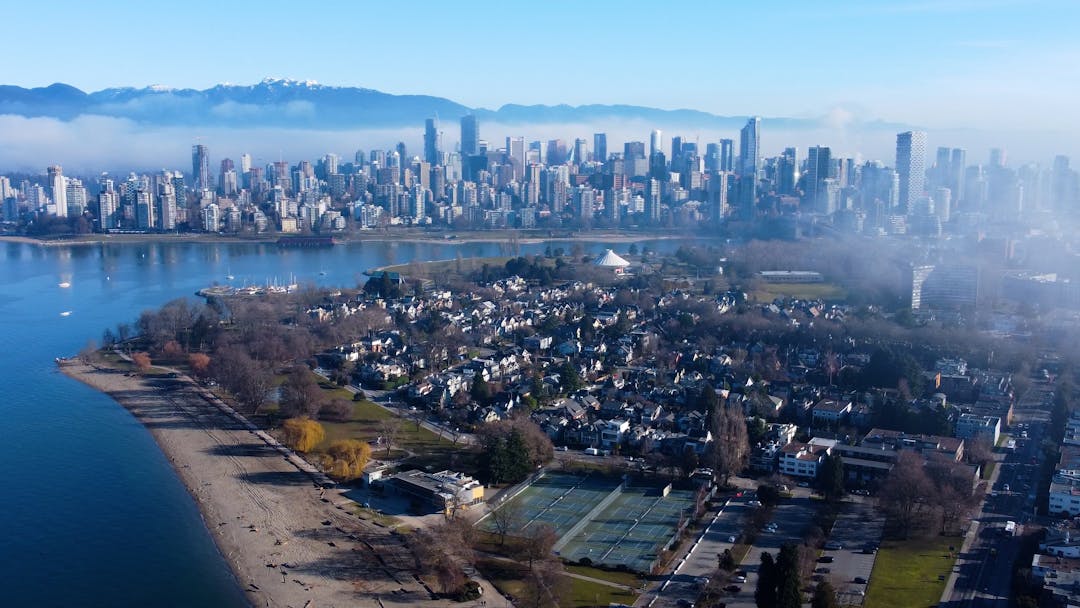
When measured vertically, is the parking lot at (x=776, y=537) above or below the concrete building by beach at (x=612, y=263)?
below

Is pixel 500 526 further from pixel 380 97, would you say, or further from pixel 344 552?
pixel 380 97

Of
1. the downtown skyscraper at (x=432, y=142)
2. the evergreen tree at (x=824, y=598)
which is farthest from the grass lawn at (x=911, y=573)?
the downtown skyscraper at (x=432, y=142)

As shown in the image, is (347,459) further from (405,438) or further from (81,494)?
(81,494)

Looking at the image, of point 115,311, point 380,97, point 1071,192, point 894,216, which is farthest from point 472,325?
point 380,97

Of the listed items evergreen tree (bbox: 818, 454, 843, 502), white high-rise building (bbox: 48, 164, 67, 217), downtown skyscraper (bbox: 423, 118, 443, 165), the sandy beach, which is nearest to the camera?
the sandy beach

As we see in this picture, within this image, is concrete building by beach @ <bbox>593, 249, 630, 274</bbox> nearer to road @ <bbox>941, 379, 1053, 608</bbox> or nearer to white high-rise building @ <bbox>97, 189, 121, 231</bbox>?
road @ <bbox>941, 379, 1053, 608</bbox>

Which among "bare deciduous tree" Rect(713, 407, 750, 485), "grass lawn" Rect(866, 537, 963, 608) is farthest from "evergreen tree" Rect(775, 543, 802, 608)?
"bare deciduous tree" Rect(713, 407, 750, 485)

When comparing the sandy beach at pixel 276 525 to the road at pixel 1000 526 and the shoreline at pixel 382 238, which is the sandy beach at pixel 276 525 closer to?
the road at pixel 1000 526
